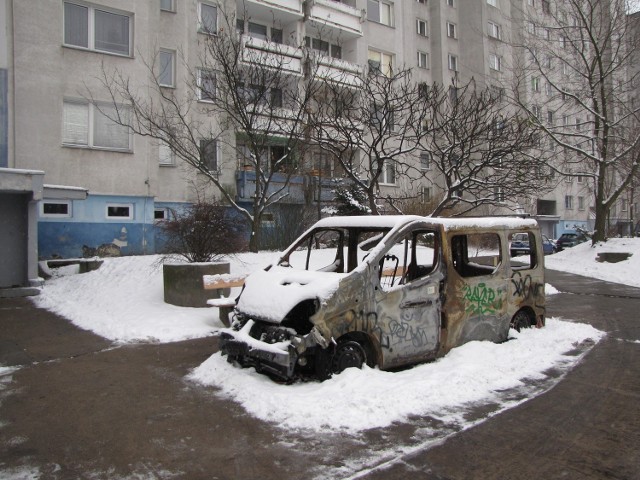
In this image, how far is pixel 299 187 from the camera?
2245cm

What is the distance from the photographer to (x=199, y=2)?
22375 millimetres

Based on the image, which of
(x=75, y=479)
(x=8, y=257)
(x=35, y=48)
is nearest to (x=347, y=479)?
(x=75, y=479)

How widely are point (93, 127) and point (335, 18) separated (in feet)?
49.2

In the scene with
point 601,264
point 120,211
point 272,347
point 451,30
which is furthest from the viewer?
point 451,30

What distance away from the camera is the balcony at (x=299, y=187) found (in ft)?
70.8

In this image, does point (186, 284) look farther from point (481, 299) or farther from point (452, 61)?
point (452, 61)

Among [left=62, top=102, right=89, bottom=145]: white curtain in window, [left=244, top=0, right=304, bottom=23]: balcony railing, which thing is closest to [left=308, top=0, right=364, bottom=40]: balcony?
[left=244, top=0, right=304, bottom=23]: balcony railing

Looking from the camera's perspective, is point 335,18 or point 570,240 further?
point 570,240

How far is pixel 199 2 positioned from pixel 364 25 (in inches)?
433

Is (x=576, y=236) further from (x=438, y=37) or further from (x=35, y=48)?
(x=35, y=48)

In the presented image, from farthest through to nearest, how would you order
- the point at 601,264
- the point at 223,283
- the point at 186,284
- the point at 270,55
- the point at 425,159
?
the point at 425,159
the point at 270,55
the point at 601,264
the point at 186,284
the point at 223,283

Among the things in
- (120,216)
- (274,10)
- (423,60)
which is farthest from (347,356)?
(423,60)

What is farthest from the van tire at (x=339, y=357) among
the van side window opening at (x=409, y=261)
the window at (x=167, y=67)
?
the window at (x=167, y=67)

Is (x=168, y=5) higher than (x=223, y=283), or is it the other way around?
(x=168, y=5)
